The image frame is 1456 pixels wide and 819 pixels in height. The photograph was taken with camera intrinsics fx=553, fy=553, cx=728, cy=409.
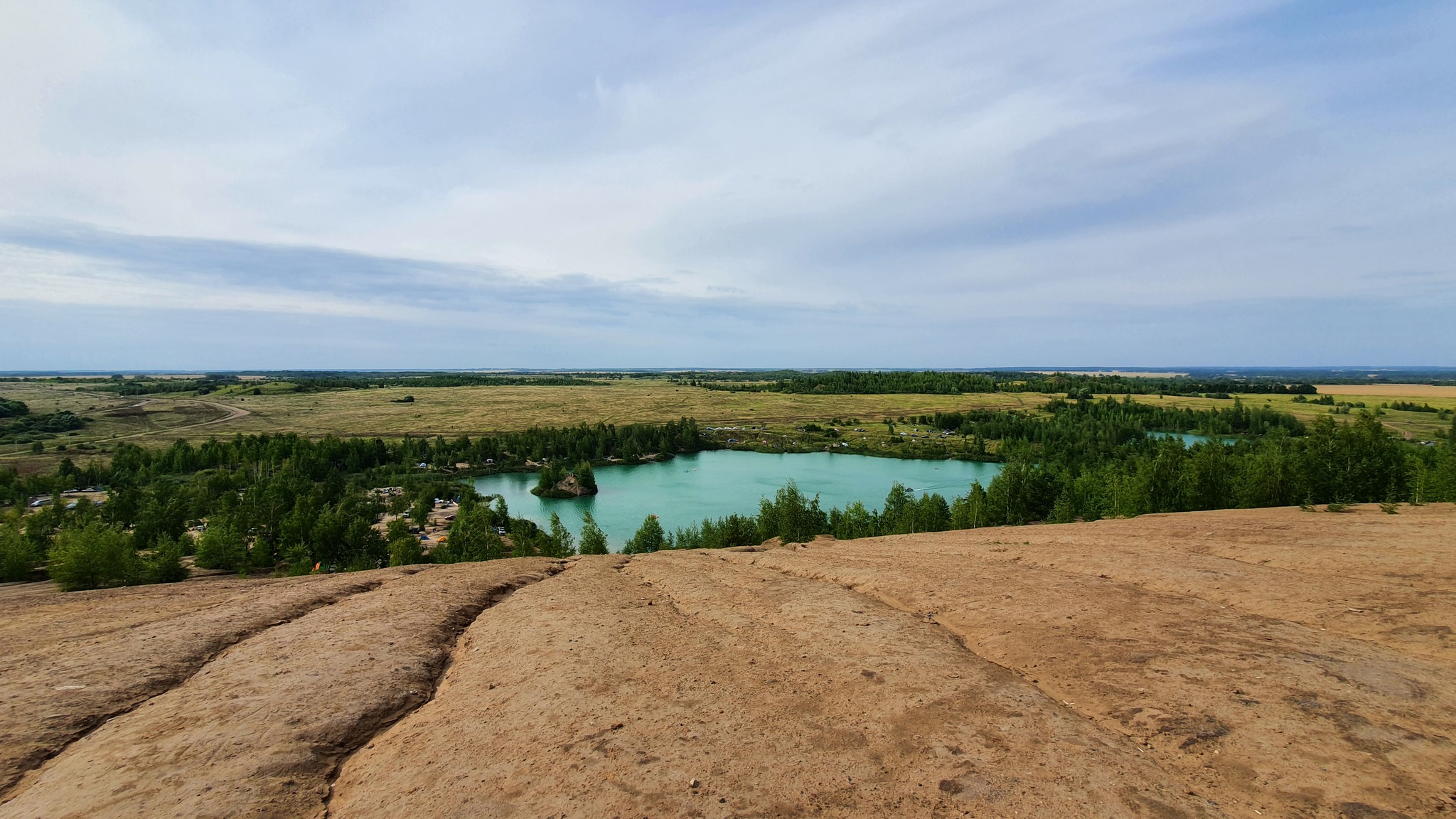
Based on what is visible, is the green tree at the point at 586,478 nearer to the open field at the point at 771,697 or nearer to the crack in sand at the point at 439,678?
the crack in sand at the point at 439,678

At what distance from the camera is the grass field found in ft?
325

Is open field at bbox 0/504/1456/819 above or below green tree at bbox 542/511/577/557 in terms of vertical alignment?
above

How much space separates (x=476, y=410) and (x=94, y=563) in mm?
130545

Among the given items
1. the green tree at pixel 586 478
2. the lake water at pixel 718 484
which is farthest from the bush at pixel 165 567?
the green tree at pixel 586 478

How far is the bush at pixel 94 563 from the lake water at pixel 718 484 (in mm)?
28819

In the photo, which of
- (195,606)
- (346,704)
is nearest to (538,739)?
A: (346,704)

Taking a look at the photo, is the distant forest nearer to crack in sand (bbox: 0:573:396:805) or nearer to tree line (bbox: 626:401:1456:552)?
tree line (bbox: 626:401:1456:552)

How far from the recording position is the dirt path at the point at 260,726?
17.6ft

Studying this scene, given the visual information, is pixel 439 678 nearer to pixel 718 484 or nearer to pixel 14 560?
pixel 14 560

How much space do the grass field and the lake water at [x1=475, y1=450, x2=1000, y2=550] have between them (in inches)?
674

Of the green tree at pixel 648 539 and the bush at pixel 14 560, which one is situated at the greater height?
the bush at pixel 14 560

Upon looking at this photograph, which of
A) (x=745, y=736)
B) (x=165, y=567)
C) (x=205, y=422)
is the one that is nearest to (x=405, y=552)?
(x=165, y=567)

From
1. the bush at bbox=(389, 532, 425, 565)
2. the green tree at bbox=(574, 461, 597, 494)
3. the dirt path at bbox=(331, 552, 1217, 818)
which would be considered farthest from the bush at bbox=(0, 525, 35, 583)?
the green tree at bbox=(574, 461, 597, 494)

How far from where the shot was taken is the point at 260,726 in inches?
259
